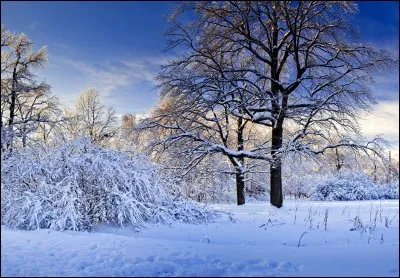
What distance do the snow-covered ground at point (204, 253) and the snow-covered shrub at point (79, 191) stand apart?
484mm

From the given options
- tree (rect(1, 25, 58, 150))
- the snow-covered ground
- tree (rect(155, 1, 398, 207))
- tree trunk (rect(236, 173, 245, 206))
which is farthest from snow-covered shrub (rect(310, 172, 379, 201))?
tree (rect(1, 25, 58, 150))

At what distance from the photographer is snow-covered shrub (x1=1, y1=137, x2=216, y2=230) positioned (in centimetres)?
864

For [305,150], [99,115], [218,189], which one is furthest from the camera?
[99,115]

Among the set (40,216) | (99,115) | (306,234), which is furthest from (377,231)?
(99,115)

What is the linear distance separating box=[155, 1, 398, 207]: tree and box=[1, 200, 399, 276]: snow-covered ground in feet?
18.5

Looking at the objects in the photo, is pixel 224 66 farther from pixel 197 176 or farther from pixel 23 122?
pixel 23 122

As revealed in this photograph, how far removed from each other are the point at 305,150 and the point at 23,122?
12456mm

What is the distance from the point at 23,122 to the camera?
59.9 ft

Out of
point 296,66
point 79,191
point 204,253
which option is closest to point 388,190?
point 296,66

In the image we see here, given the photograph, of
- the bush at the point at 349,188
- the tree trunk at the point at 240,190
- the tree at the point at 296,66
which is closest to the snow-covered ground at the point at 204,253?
the tree at the point at 296,66

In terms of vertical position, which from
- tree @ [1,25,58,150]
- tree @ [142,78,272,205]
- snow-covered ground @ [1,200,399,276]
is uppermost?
tree @ [1,25,58,150]

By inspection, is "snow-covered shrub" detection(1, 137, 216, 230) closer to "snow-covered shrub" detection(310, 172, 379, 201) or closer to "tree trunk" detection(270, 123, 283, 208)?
"tree trunk" detection(270, 123, 283, 208)

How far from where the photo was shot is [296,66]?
14.7m

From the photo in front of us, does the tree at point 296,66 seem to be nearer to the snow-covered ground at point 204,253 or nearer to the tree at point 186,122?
the tree at point 186,122
